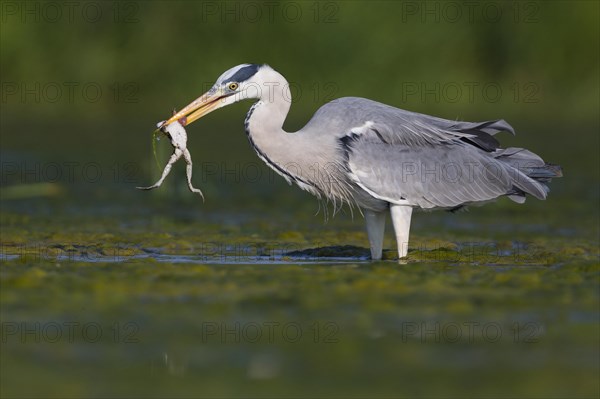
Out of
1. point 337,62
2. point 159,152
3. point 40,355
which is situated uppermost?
point 337,62

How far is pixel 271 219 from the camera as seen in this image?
1246 centimetres

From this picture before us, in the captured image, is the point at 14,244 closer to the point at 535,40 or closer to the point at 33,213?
the point at 33,213

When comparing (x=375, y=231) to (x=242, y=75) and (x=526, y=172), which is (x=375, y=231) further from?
(x=242, y=75)

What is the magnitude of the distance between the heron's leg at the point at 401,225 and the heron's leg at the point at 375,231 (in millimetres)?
227

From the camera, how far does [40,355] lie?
627 cm

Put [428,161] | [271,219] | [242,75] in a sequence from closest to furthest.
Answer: [242,75], [428,161], [271,219]

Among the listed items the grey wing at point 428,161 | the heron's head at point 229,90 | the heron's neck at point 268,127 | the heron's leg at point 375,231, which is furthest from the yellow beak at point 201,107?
the heron's leg at point 375,231

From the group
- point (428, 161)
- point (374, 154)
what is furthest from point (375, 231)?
point (428, 161)

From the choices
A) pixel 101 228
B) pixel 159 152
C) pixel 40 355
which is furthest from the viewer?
pixel 159 152

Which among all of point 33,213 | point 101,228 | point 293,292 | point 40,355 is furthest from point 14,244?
point 40,355

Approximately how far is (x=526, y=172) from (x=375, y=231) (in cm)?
145

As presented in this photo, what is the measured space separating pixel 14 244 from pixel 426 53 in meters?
12.5

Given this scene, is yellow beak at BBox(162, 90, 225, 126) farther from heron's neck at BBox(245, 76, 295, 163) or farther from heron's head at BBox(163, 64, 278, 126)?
heron's neck at BBox(245, 76, 295, 163)

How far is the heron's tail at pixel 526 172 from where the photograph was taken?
986 cm
